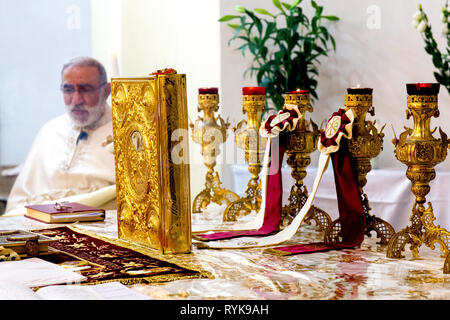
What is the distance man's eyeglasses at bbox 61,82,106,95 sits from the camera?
5.95 m

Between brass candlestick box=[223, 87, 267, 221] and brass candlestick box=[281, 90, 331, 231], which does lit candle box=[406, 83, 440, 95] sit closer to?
brass candlestick box=[281, 90, 331, 231]

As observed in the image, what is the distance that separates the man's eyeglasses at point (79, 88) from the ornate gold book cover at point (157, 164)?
12.5 ft

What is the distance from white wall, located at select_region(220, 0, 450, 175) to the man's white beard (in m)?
1.35

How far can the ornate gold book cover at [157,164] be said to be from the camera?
1.98 meters

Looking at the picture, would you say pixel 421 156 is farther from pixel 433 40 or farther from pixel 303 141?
pixel 433 40

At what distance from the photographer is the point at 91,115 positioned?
5.85 metres

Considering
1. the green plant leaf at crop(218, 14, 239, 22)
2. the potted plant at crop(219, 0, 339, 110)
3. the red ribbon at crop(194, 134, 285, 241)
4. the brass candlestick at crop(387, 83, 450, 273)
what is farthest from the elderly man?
the brass candlestick at crop(387, 83, 450, 273)

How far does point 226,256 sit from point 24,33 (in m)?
5.73

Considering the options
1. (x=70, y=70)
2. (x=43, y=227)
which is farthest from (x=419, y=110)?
(x=70, y=70)

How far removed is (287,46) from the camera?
531cm

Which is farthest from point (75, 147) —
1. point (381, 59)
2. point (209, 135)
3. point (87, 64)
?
point (209, 135)

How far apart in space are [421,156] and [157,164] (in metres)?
0.74

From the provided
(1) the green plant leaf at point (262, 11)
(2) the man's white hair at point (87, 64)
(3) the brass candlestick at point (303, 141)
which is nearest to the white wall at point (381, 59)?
(1) the green plant leaf at point (262, 11)
